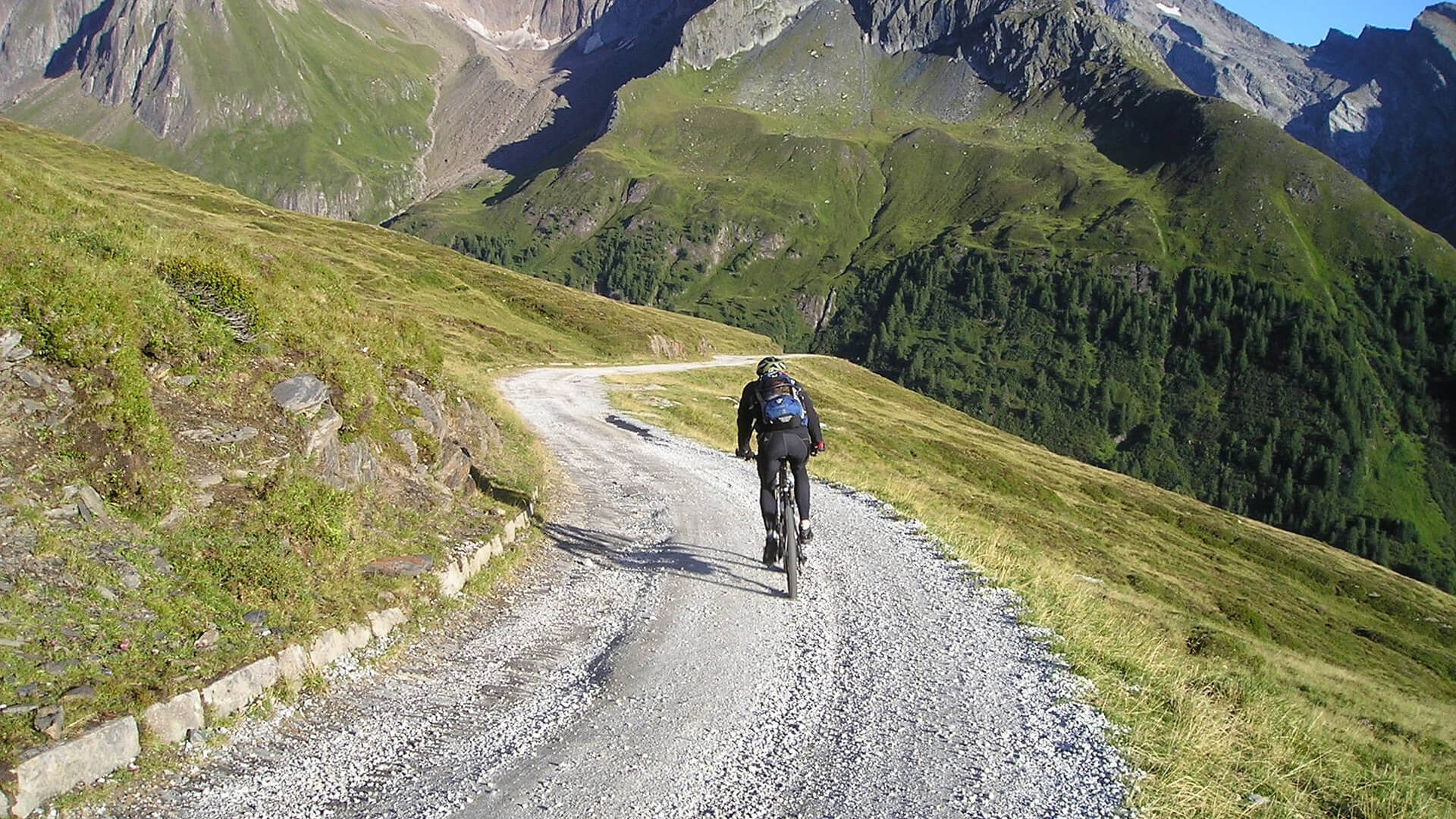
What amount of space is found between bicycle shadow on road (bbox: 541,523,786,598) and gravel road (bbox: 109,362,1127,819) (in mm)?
97

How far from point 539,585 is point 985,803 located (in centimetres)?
779

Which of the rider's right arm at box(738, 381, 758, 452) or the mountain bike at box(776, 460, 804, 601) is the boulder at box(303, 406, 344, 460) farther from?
the mountain bike at box(776, 460, 804, 601)

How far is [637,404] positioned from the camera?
41.6m

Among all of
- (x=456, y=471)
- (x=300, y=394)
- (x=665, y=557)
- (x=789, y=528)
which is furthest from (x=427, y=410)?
(x=789, y=528)

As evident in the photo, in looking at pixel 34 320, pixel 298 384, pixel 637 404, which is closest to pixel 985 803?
pixel 298 384

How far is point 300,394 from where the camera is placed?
11.9 meters

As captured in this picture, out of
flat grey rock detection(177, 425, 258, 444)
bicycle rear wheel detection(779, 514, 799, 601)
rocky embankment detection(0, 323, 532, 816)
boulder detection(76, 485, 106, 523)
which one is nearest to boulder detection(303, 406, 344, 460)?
rocky embankment detection(0, 323, 532, 816)

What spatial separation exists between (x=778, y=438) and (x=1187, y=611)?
45.2m

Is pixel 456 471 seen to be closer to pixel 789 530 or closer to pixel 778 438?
pixel 778 438

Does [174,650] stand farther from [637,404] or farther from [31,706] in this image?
[637,404]

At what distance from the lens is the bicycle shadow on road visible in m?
12.6

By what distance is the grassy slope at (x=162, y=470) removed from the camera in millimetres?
6980

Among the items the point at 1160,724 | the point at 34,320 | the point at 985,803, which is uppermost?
the point at 34,320

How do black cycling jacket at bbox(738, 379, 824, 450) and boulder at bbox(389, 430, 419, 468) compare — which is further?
boulder at bbox(389, 430, 419, 468)
